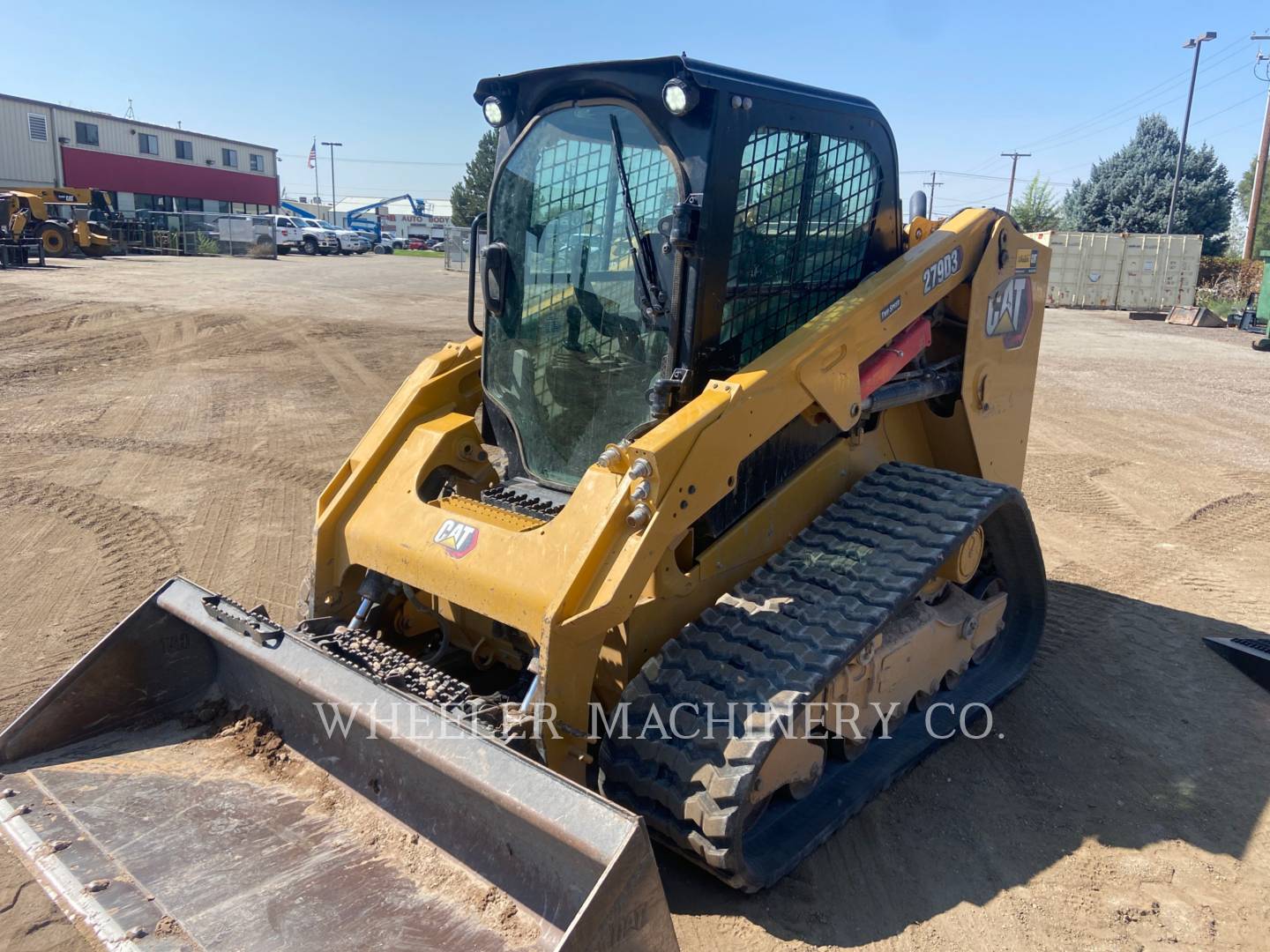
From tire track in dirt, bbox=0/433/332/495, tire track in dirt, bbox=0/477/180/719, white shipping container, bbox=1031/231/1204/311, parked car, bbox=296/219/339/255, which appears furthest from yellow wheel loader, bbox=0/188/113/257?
white shipping container, bbox=1031/231/1204/311

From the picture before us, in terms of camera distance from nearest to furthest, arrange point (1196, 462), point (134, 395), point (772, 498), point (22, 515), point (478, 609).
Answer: point (478, 609)
point (772, 498)
point (22, 515)
point (1196, 462)
point (134, 395)

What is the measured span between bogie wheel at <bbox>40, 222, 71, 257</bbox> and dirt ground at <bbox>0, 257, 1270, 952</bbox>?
15013 millimetres

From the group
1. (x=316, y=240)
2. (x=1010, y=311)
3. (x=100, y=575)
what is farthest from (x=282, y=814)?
(x=316, y=240)

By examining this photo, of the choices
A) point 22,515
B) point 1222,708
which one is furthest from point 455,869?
point 22,515

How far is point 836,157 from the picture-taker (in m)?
3.71

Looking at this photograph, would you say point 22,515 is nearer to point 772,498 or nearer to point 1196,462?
point 772,498

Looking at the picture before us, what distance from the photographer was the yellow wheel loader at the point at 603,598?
271 cm

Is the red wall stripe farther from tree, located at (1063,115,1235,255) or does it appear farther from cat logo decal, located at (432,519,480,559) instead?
cat logo decal, located at (432,519,480,559)

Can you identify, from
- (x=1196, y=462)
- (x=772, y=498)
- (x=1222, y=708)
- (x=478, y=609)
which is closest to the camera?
(x=478, y=609)

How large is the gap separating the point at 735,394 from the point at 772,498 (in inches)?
23.0

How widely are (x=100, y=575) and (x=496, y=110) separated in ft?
11.5

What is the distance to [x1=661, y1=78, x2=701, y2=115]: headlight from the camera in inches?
119

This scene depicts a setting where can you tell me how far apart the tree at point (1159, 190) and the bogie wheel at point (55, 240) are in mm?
34685

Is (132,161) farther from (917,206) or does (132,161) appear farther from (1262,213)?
(1262,213)
